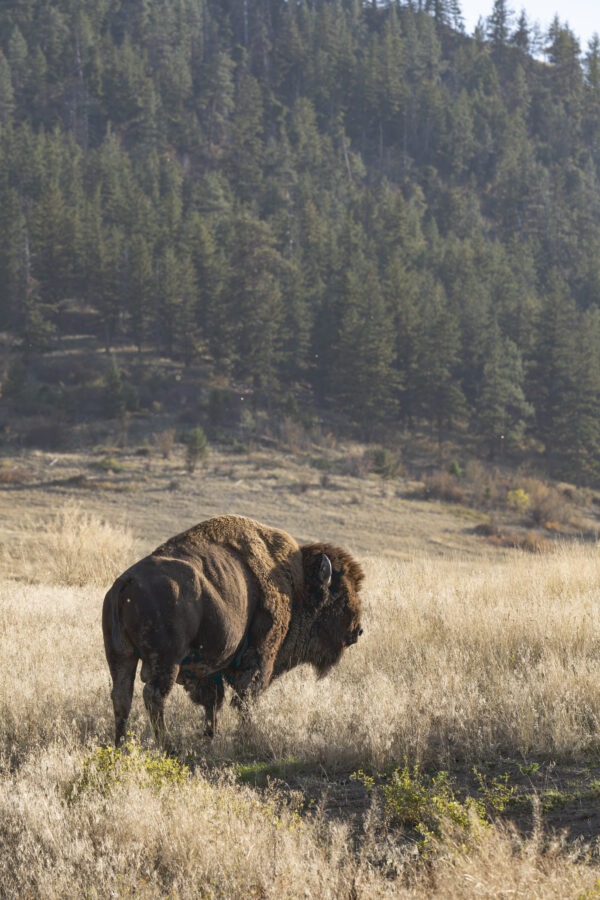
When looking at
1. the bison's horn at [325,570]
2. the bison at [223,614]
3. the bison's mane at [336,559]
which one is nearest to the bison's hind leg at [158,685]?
the bison at [223,614]

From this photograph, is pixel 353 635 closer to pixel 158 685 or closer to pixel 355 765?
pixel 355 765

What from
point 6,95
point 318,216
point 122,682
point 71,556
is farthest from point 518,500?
point 6,95

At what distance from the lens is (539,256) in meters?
82.5

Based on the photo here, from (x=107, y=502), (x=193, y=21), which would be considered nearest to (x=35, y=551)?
(x=107, y=502)

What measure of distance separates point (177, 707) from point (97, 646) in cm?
238

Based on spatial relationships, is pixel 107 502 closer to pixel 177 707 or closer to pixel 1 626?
pixel 1 626

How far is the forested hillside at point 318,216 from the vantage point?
2183 inches

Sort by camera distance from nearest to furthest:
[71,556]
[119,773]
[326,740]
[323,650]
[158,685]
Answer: [119,773] → [158,685] → [326,740] → [323,650] → [71,556]

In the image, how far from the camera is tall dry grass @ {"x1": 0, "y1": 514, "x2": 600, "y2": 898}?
4051 mm

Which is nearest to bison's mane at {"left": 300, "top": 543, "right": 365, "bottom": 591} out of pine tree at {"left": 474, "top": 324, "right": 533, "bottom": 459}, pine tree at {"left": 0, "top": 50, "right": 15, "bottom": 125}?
pine tree at {"left": 474, "top": 324, "right": 533, "bottom": 459}

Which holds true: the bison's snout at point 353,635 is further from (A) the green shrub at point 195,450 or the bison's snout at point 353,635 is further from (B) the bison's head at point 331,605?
(A) the green shrub at point 195,450

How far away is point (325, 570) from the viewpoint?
22.0 feet

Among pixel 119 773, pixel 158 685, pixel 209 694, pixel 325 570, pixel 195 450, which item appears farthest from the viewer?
pixel 195 450

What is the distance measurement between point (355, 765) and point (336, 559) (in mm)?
1681
